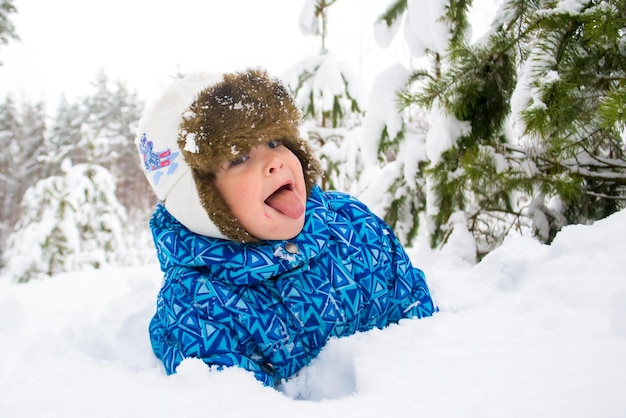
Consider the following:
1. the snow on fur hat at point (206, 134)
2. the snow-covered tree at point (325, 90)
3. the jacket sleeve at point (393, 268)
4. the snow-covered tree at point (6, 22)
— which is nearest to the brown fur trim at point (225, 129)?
the snow on fur hat at point (206, 134)

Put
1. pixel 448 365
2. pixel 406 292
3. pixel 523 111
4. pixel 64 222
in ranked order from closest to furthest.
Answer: pixel 448 365, pixel 523 111, pixel 406 292, pixel 64 222

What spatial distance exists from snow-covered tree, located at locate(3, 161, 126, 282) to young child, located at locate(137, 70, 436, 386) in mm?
8107

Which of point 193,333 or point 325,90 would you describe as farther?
point 325,90

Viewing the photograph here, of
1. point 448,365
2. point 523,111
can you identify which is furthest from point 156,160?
point 523,111

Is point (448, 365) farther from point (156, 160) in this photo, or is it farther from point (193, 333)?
point (156, 160)

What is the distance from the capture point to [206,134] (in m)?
1.22

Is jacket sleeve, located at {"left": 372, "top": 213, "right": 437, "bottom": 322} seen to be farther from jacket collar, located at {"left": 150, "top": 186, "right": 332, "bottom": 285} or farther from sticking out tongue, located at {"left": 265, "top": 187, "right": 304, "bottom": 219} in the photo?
sticking out tongue, located at {"left": 265, "top": 187, "right": 304, "bottom": 219}

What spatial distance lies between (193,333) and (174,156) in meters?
0.56

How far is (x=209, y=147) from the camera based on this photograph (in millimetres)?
1210

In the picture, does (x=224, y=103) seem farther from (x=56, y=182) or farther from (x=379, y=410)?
(x=56, y=182)

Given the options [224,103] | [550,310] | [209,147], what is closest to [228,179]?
[209,147]

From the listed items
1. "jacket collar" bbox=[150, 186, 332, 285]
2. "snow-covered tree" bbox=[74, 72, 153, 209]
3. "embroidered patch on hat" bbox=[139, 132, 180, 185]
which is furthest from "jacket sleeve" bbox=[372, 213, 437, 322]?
"snow-covered tree" bbox=[74, 72, 153, 209]

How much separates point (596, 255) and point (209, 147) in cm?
111

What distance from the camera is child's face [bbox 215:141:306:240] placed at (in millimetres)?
1247
